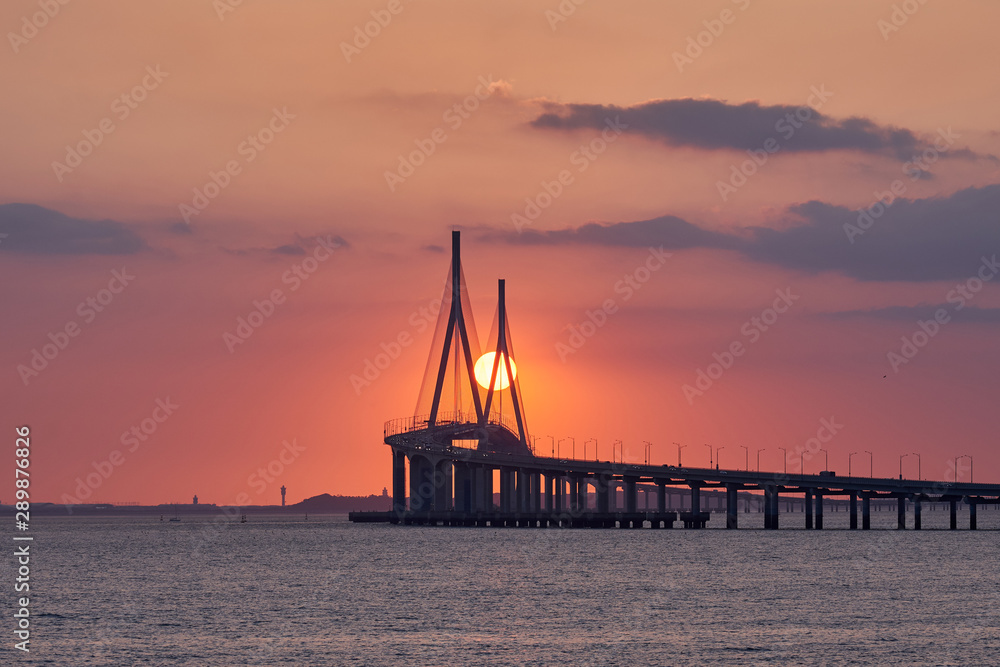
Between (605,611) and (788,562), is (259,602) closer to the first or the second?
(605,611)

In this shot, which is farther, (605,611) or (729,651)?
(605,611)

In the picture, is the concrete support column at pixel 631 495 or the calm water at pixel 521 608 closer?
the calm water at pixel 521 608

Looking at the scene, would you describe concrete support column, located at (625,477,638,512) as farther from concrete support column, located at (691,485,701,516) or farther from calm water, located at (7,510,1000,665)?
calm water, located at (7,510,1000,665)

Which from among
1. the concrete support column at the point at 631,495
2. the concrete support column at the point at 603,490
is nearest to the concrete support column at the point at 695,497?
the concrete support column at the point at 631,495

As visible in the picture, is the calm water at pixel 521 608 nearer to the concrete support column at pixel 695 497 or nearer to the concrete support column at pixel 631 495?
the concrete support column at pixel 695 497

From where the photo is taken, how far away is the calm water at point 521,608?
54.1m

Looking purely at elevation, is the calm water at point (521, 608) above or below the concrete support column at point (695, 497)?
above

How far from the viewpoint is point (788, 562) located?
109 m

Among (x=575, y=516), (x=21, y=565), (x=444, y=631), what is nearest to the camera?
(x=444, y=631)

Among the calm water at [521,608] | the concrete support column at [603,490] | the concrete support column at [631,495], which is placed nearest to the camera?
the calm water at [521,608]

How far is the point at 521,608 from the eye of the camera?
70.4 metres

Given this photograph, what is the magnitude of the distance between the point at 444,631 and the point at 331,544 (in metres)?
92.8

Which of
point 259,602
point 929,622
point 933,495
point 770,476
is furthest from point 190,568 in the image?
point 933,495

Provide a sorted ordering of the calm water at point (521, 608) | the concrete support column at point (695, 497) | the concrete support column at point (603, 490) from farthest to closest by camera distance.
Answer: the concrete support column at point (603, 490), the concrete support column at point (695, 497), the calm water at point (521, 608)
